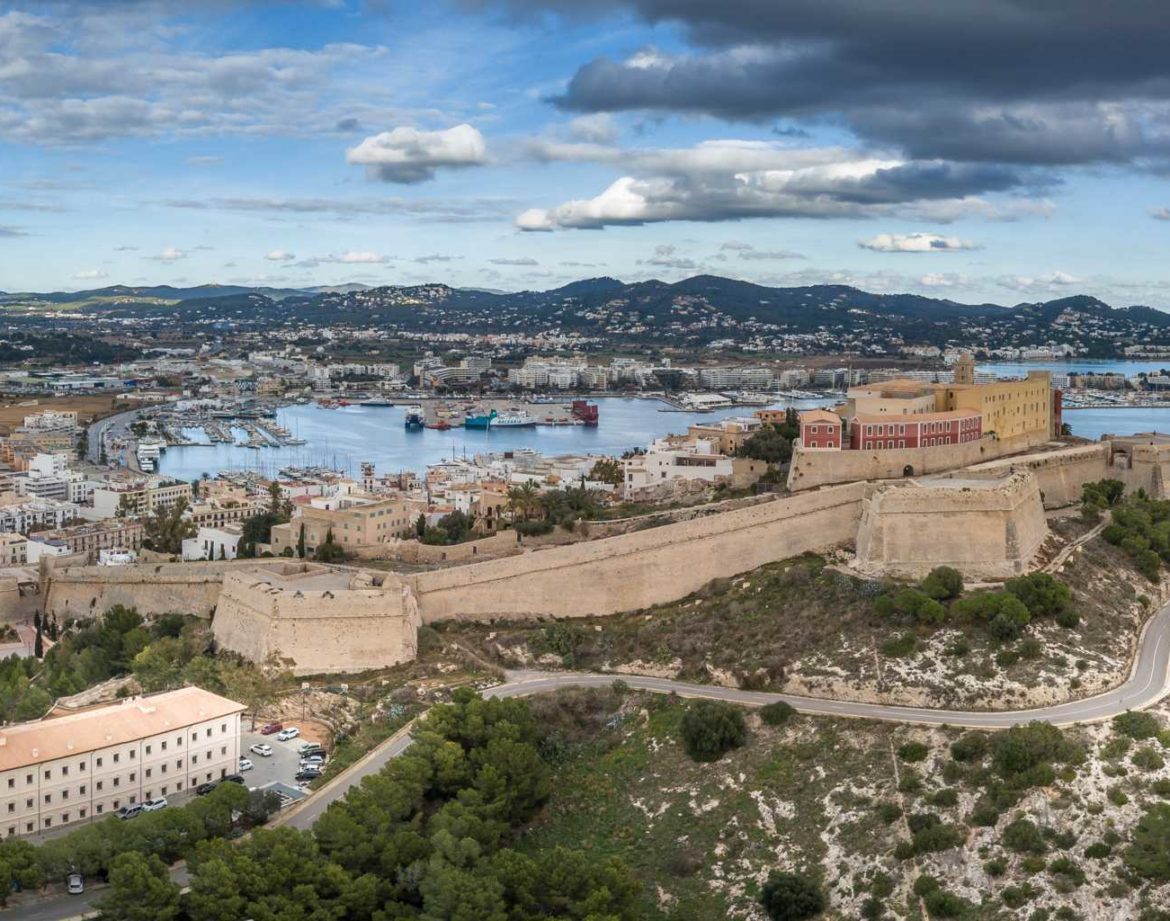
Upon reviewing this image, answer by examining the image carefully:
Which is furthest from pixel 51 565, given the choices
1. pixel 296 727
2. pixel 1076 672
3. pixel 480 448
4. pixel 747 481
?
pixel 480 448

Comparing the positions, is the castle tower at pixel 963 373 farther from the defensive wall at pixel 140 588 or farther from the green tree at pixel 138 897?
the green tree at pixel 138 897

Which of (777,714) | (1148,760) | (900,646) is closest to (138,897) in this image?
(777,714)

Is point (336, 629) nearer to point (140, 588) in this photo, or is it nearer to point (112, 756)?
point (112, 756)

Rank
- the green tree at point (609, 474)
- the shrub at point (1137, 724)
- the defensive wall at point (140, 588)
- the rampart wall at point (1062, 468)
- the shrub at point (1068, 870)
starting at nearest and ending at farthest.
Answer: the shrub at point (1068, 870), the shrub at point (1137, 724), the defensive wall at point (140, 588), the rampart wall at point (1062, 468), the green tree at point (609, 474)

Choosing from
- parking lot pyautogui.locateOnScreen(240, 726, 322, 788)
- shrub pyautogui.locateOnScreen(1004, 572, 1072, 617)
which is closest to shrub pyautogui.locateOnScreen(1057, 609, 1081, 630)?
shrub pyautogui.locateOnScreen(1004, 572, 1072, 617)

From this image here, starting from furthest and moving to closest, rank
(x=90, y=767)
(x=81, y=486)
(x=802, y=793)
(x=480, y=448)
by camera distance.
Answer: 1. (x=480, y=448)
2. (x=81, y=486)
3. (x=90, y=767)
4. (x=802, y=793)

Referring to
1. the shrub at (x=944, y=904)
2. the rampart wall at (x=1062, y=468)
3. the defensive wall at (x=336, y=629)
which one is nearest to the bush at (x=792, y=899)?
the shrub at (x=944, y=904)

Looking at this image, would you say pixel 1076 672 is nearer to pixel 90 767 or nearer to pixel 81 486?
pixel 90 767

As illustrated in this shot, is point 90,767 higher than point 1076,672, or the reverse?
point 1076,672
